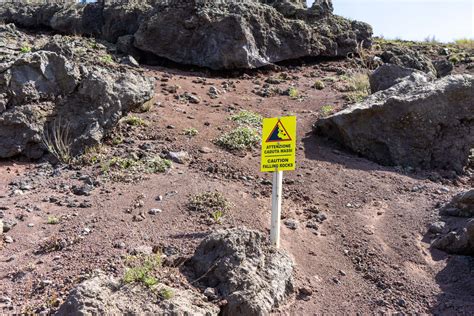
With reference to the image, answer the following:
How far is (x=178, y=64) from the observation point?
11.5m

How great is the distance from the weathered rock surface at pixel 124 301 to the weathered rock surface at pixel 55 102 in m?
3.60

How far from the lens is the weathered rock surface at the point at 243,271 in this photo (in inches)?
151

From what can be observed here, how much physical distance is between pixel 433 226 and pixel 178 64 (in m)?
7.62

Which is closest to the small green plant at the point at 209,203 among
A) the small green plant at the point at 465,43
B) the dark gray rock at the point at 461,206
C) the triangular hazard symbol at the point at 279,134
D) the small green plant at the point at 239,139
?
the triangular hazard symbol at the point at 279,134

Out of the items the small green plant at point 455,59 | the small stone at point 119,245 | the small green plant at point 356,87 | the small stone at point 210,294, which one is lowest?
the small stone at point 210,294

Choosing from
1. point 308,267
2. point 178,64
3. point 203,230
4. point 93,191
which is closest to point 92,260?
point 203,230

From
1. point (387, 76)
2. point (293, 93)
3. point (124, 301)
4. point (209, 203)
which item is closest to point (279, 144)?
point (209, 203)

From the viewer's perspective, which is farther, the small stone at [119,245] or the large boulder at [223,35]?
the large boulder at [223,35]

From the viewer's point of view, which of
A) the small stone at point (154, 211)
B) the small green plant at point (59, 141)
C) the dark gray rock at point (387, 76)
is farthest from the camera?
the dark gray rock at point (387, 76)

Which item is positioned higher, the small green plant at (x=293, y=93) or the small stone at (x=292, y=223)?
the small green plant at (x=293, y=93)

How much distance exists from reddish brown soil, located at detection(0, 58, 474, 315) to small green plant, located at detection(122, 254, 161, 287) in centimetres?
15

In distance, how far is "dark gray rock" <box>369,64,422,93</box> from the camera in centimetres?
927

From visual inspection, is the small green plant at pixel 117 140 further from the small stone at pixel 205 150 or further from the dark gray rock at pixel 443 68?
the dark gray rock at pixel 443 68

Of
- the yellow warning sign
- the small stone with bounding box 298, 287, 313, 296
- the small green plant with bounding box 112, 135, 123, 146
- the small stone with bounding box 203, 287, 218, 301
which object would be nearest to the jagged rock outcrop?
the small stone with bounding box 298, 287, 313, 296
